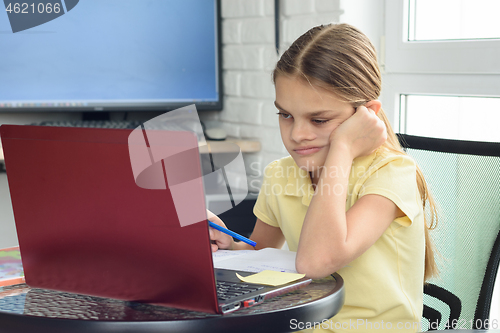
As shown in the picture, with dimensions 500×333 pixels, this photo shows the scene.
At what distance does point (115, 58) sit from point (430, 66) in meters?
1.06

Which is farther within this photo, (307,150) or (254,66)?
(254,66)

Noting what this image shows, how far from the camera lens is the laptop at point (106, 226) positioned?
1.67 ft

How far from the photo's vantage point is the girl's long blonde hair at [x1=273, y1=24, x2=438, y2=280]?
34.7 inches

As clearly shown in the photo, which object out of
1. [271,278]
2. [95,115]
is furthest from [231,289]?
[95,115]

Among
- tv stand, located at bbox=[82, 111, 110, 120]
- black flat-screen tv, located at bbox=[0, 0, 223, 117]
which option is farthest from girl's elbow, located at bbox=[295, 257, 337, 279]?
tv stand, located at bbox=[82, 111, 110, 120]

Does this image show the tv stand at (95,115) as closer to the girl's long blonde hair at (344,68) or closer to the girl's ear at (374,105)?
the girl's long blonde hair at (344,68)

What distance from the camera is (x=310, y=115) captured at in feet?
2.85

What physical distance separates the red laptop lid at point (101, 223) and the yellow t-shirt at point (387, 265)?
1.23ft

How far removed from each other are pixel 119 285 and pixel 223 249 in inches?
14.1

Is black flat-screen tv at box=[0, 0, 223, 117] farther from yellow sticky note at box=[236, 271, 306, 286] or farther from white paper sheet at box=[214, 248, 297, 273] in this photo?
yellow sticky note at box=[236, 271, 306, 286]

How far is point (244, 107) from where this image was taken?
1951mm

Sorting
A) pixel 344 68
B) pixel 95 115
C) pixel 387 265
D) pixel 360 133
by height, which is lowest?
pixel 387 265

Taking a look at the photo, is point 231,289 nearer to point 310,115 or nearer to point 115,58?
point 310,115

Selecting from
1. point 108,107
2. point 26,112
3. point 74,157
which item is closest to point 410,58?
point 108,107
